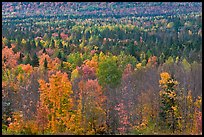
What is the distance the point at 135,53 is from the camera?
119438 mm

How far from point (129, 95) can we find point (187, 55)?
47.5 m

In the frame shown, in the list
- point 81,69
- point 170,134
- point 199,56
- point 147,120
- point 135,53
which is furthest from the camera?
point 135,53

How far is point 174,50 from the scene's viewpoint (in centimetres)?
11831

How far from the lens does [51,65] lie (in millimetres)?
94688

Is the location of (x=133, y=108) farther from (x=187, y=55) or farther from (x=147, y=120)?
(x=187, y=55)

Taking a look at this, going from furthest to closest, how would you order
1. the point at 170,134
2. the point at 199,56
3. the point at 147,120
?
the point at 199,56 < the point at 147,120 < the point at 170,134

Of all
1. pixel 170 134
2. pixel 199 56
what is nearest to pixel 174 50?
pixel 199 56

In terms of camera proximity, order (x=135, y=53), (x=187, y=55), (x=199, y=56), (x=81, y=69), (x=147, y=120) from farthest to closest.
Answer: (x=135, y=53) < (x=187, y=55) < (x=199, y=56) < (x=81, y=69) < (x=147, y=120)

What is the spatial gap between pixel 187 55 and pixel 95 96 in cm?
4960

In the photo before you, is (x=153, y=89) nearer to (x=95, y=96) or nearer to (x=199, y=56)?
(x=95, y=96)

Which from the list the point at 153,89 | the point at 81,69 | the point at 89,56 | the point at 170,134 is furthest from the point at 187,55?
the point at 170,134

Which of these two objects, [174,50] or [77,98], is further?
[174,50]

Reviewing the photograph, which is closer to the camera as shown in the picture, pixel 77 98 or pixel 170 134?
pixel 170 134

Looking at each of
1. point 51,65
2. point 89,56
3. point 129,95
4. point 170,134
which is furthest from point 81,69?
point 170,134
